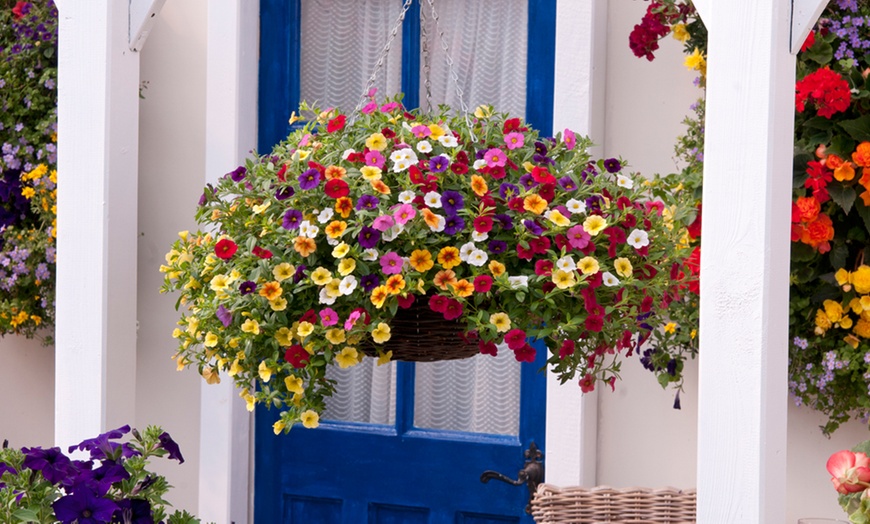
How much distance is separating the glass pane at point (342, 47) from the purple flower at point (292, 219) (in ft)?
5.39

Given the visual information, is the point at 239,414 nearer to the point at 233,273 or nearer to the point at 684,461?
the point at 684,461

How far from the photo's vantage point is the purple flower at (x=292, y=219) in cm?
174

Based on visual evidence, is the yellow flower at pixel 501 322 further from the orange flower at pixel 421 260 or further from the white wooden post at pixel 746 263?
the white wooden post at pixel 746 263

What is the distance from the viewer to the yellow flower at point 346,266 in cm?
168

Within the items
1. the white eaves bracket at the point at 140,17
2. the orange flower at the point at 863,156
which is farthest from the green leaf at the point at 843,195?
the white eaves bracket at the point at 140,17

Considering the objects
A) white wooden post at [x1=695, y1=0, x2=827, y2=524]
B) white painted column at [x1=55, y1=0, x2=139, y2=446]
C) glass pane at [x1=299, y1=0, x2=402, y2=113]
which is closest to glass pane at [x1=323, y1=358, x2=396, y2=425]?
glass pane at [x1=299, y1=0, x2=402, y2=113]

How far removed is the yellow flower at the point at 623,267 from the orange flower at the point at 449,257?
0.26 meters

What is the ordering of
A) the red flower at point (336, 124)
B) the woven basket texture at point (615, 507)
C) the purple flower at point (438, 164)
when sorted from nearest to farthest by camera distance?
the purple flower at point (438, 164), the red flower at point (336, 124), the woven basket texture at point (615, 507)

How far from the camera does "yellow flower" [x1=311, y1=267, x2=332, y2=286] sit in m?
Answer: 1.69

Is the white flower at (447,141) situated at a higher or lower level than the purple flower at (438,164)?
higher

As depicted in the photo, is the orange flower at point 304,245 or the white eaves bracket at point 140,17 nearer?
the orange flower at point 304,245

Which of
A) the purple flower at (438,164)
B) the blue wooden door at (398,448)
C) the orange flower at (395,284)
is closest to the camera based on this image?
the orange flower at (395,284)

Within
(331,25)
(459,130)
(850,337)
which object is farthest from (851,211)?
(331,25)

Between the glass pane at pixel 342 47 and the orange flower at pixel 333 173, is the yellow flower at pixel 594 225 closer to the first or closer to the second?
the orange flower at pixel 333 173
